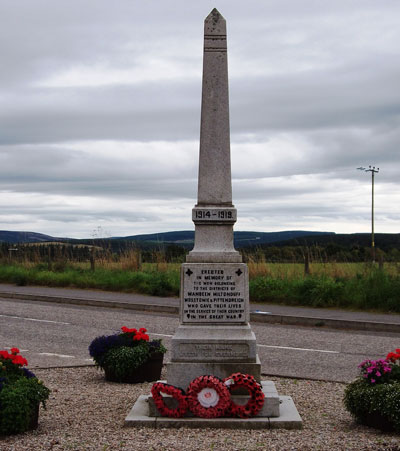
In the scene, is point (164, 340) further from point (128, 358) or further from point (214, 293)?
point (214, 293)

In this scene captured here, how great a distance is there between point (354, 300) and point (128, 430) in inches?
478

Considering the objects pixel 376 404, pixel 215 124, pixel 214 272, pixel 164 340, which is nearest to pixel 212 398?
pixel 214 272

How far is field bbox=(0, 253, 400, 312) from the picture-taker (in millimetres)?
17530

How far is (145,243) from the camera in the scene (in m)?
27.1

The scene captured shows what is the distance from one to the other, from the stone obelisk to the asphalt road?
254cm

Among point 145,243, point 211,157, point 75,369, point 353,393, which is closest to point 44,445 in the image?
point 353,393

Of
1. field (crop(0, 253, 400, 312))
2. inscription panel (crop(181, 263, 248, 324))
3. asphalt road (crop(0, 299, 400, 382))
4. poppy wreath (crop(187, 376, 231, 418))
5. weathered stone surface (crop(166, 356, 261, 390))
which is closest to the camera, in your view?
poppy wreath (crop(187, 376, 231, 418))

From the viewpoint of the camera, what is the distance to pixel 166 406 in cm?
660

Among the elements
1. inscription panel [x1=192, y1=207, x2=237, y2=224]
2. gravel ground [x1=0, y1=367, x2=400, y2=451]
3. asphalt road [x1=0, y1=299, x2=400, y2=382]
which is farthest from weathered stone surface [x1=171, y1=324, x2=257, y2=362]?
asphalt road [x1=0, y1=299, x2=400, y2=382]

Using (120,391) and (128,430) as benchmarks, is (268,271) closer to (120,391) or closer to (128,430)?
(120,391)

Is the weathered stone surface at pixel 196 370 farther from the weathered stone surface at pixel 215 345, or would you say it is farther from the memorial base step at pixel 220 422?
the memorial base step at pixel 220 422

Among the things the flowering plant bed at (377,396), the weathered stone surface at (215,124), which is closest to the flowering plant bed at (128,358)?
the weathered stone surface at (215,124)

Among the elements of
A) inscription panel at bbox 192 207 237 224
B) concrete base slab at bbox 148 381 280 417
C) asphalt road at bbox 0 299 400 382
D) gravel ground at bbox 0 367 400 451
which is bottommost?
asphalt road at bbox 0 299 400 382

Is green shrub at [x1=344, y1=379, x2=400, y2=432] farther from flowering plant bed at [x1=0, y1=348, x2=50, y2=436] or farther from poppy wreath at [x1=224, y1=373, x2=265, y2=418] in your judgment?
flowering plant bed at [x1=0, y1=348, x2=50, y2=436]
